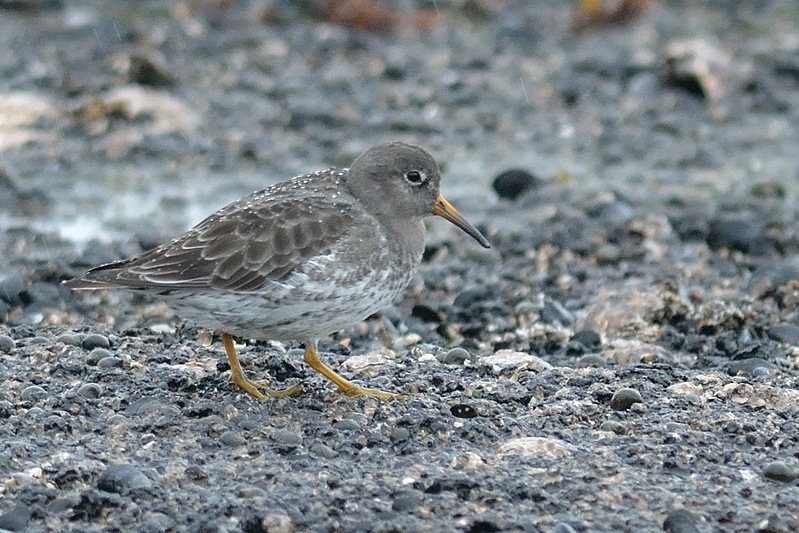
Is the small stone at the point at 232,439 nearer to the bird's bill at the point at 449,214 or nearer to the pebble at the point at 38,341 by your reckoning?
the pebble at the point at 38,341

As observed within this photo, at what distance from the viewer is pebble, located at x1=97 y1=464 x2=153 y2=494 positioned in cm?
582

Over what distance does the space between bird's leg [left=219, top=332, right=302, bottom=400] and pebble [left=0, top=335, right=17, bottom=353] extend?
132cm

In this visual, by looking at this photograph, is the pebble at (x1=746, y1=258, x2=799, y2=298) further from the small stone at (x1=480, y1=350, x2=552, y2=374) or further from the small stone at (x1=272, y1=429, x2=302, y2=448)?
the small stone at (x1=272, y1=429, x2=302, y2=448)

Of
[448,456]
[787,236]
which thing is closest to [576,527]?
[448,456]

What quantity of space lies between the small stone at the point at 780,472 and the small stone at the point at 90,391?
135 inches

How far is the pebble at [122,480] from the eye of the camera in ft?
19.1

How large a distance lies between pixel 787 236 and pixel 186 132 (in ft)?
21.0

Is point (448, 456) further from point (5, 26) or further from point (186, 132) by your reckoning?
point (5, 26)

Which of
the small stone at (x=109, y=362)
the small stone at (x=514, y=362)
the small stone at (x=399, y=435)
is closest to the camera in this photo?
the small stone at (x=399, y=435)

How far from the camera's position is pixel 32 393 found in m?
6.88

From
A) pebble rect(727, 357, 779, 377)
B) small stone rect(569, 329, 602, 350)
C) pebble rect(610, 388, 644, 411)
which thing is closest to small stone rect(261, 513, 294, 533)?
pebble rect(610, 388, 644, 411)

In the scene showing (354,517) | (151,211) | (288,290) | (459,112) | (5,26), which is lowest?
(354,517)

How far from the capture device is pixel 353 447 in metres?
6.44

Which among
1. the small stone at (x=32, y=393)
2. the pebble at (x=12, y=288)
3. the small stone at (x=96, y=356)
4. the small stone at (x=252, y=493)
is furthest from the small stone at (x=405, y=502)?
the pebble at (x=12, y=288)
